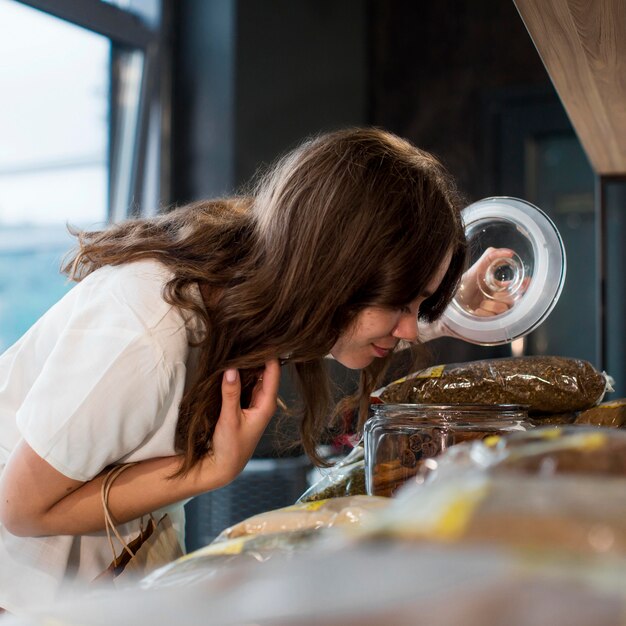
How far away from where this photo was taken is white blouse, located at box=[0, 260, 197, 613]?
2.86 feet

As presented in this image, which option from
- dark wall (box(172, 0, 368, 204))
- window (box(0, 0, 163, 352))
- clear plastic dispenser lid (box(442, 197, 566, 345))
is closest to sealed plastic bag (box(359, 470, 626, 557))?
clear plastic dispenser lid (box(442, 197, 566, 345))

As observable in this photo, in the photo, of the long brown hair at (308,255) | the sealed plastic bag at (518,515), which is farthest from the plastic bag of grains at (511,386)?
the sealed plastic bag at (518,515)

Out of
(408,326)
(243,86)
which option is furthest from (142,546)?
(243,86)

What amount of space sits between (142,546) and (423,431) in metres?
0.37

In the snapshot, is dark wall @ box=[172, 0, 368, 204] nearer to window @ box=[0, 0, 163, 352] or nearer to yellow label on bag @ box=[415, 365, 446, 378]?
window @ box=[0, 0, 163, 352]

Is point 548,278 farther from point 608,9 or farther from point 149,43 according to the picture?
point 149,43

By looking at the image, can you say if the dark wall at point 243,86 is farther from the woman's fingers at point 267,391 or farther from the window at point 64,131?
the woman's fingers at point 267,391

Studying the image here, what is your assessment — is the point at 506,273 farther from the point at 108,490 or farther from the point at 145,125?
the point at 145,125

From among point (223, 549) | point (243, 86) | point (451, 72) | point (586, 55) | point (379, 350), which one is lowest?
point (223, 549)

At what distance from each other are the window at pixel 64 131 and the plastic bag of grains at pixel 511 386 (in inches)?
85.4

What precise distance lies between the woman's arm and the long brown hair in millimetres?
27

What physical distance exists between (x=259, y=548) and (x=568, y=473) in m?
0.19

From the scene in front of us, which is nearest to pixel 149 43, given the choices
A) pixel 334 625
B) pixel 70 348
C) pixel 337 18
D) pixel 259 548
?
pixel 337 18

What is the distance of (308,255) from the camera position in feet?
3.10
